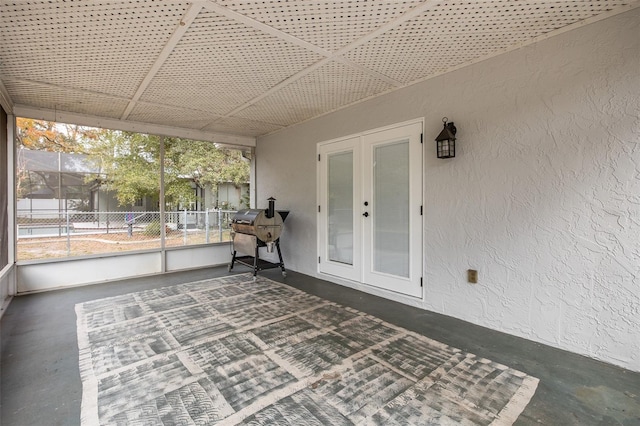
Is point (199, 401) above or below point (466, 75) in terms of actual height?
below

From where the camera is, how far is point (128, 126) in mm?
4629

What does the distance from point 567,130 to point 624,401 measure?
183cm

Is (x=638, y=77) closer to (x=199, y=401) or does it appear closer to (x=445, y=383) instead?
(x=445, y=383)

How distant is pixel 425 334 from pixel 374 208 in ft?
5.42

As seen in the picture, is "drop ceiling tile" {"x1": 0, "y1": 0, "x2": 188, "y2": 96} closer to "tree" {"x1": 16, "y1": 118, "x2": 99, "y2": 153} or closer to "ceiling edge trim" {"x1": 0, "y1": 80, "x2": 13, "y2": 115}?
"ceiling edge trim" {"x1": 0, "y1": 80, "x2": 13, "y2": 115}

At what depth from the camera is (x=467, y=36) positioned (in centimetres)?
233

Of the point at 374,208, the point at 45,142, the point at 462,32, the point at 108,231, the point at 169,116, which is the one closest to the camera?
the point at 462,32

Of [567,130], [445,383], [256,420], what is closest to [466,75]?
[567,130]

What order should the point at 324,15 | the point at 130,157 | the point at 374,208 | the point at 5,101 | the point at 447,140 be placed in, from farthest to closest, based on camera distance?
1. the point at 130,157
2. the point at 374,208
3. the point at 5,101
4. the point at 447,140
5. the point at 324,15

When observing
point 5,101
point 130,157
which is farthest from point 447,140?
point 130,157

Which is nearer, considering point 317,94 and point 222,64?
point 222,64

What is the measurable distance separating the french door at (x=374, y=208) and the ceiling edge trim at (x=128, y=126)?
2.07m

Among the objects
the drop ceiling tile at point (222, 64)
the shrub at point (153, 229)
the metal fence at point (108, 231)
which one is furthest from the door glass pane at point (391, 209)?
the shrub at point (153, 229)

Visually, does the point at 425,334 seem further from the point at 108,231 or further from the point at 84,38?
the point at 108,231
